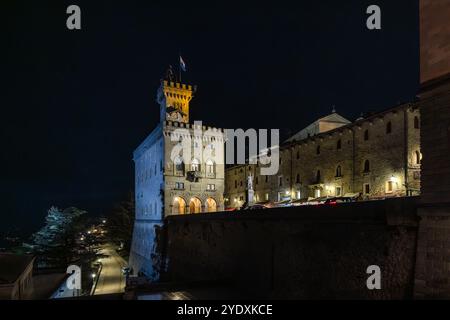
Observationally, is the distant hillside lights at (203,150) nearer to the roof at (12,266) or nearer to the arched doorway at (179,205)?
the arched doorway at (179,205)

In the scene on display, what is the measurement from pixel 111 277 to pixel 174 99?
74.2ft

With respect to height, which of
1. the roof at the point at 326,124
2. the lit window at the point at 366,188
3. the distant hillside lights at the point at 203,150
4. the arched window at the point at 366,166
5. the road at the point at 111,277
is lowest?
the road at the point at 111,277

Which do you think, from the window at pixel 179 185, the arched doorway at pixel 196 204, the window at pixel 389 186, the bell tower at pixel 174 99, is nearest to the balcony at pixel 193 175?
the window at pixel 179 185

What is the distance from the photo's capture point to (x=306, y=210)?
12758mm

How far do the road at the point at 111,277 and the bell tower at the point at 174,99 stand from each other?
19465 mm

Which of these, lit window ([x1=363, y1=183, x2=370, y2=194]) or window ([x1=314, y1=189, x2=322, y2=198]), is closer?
lit window ([x1=363, y1=183, x2=370, y2=194])

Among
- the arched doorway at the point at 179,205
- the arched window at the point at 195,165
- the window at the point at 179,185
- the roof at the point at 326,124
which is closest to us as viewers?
the arched doorway at the point at 179,205

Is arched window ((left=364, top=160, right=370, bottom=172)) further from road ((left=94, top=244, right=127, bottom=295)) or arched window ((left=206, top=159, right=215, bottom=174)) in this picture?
road ((left=94, top=244, right=127, bottom=295))

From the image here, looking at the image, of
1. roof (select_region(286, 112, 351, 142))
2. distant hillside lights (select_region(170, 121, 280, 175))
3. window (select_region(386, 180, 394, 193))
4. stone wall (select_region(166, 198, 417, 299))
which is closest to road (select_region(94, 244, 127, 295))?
distant hillside lights (select_region(170, 121, 280, 175))

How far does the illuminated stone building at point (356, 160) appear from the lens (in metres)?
24.6

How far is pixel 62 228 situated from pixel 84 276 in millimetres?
5418

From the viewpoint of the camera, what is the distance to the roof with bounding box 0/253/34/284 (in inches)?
597

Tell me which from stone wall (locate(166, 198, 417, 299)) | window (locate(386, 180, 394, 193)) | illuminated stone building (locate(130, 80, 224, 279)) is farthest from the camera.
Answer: illuminated stone building (locate(130, 80, 224, 279))
